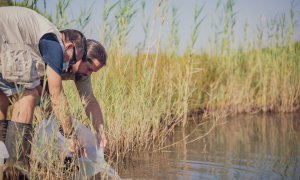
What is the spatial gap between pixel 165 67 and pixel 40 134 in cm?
278

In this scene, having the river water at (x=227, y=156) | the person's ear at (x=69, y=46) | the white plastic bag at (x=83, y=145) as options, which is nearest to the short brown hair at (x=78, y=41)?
the person's ear at (x=69, y=46)

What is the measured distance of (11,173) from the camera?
251cm

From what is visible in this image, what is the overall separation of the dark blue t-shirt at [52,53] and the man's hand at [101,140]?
607 millimetres

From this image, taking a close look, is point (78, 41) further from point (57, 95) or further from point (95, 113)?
point (95, 113)

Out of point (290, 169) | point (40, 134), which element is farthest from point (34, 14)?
point (290, 169)

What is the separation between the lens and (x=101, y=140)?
9.52ft

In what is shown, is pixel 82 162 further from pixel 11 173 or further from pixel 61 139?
pixel 11 173

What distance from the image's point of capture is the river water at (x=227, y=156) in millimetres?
3086

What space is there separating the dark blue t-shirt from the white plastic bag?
33 centimetres

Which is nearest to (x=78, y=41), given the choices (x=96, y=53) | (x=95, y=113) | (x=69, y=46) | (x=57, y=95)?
(x=69, y=46)

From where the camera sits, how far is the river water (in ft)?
10.1

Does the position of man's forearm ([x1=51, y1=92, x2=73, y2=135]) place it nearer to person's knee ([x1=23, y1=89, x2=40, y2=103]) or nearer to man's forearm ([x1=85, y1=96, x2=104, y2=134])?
person's knee ([x1=23, y1=89, x2=40, y2=103])

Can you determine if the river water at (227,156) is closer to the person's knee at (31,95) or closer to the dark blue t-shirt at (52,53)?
the person's knee at (31,95)

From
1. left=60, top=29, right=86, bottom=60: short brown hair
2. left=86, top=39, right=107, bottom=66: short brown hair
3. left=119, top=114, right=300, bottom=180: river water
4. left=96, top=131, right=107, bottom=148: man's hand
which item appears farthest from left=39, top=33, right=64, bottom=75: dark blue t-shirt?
left=119, top=114, right=300, bottom=180: river water
